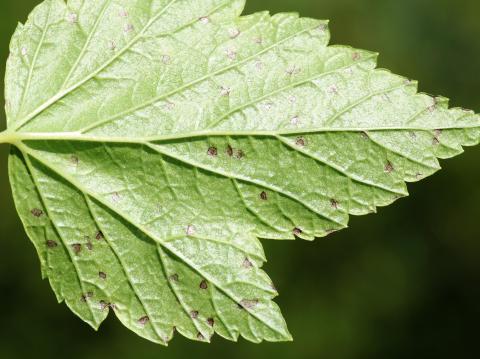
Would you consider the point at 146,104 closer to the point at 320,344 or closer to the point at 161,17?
the point at 161,17

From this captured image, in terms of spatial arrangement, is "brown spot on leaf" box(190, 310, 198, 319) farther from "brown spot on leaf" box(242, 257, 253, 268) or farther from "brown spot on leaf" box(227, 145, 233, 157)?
"brown spot on leaf" box(227, 145, 233, 157)

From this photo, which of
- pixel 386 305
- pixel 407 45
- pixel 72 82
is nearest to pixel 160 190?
pixel 72 82

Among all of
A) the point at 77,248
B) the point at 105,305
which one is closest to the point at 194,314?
the point at 105,305

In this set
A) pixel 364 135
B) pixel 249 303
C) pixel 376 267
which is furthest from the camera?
pixel 376 267

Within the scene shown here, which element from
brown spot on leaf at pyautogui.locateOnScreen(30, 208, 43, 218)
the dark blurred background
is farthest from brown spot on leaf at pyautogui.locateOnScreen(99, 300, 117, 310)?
the dark blurred background

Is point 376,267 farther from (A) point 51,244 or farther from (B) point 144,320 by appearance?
(A) point 51,244

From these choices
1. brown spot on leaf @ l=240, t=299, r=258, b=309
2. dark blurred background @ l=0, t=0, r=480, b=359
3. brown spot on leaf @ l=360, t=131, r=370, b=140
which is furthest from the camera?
dark blurred background @ l=0, t=0, r=480, b=359
